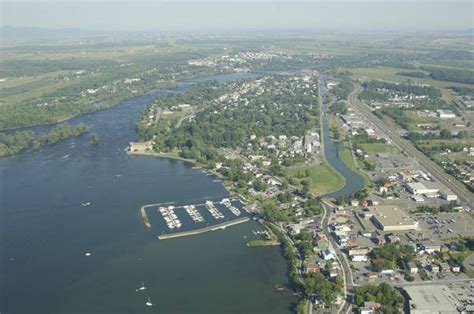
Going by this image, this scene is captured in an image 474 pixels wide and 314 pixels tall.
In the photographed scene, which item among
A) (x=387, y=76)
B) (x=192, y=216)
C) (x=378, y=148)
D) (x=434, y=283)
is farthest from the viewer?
(x=387, y=76)

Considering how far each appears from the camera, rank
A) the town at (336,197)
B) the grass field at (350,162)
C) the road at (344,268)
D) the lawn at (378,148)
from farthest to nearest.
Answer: the lawn at (378,148) → the grass field at (350,162) → the town at (336,197) → the road at (344,268)

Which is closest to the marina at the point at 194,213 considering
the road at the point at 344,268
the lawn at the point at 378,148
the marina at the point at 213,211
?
the marina at the point at 213,211

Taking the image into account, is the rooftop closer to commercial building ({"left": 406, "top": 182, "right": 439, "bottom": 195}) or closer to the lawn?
commercial building ({"left": 406, "top": 182, "right": 439, "bottom": 195})

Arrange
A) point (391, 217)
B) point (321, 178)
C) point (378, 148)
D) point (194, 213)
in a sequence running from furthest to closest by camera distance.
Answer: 1. point (378, 148)
2. point (321, 178)
3. point (194, 213)
4. point (391, 217)

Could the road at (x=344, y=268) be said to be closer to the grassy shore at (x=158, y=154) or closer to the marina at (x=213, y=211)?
the marina at (x=213, y=211)

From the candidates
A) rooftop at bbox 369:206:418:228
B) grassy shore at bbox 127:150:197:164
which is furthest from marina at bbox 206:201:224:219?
grassy shore at bbox 127:150:197:164

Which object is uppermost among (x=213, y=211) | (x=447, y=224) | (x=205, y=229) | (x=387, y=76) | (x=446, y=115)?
(x=387, y=76)

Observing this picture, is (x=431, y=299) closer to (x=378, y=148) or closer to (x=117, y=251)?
(x=117, y=251)

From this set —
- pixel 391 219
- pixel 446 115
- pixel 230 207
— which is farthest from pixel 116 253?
pixel 446 115
